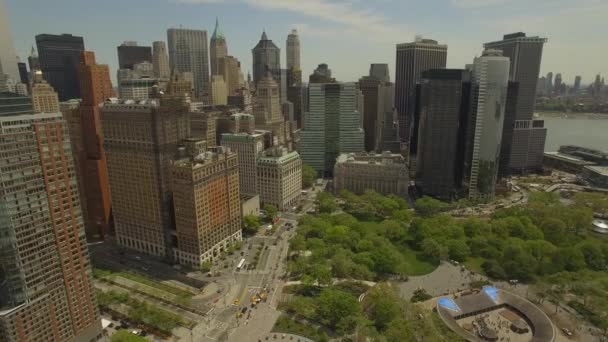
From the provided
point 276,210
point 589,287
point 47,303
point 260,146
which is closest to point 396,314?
point 589,287

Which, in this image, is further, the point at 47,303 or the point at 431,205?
the point at 431,205

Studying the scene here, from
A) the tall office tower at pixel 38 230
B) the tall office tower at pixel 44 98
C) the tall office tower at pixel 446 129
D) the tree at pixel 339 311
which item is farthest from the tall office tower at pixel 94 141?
the tall office tower at pixel 446 129

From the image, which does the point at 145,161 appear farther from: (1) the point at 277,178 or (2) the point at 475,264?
(2) the point at 475,264

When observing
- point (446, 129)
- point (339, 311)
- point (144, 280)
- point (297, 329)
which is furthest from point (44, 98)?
point (446, 129)

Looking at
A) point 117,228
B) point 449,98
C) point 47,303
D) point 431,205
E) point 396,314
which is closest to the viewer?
point 47,303

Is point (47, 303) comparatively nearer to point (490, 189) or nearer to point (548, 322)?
point (548, 322)

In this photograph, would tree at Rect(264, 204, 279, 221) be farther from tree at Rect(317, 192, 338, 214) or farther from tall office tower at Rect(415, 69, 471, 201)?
tall office tower at Rect(415, 69, 471, 201)
